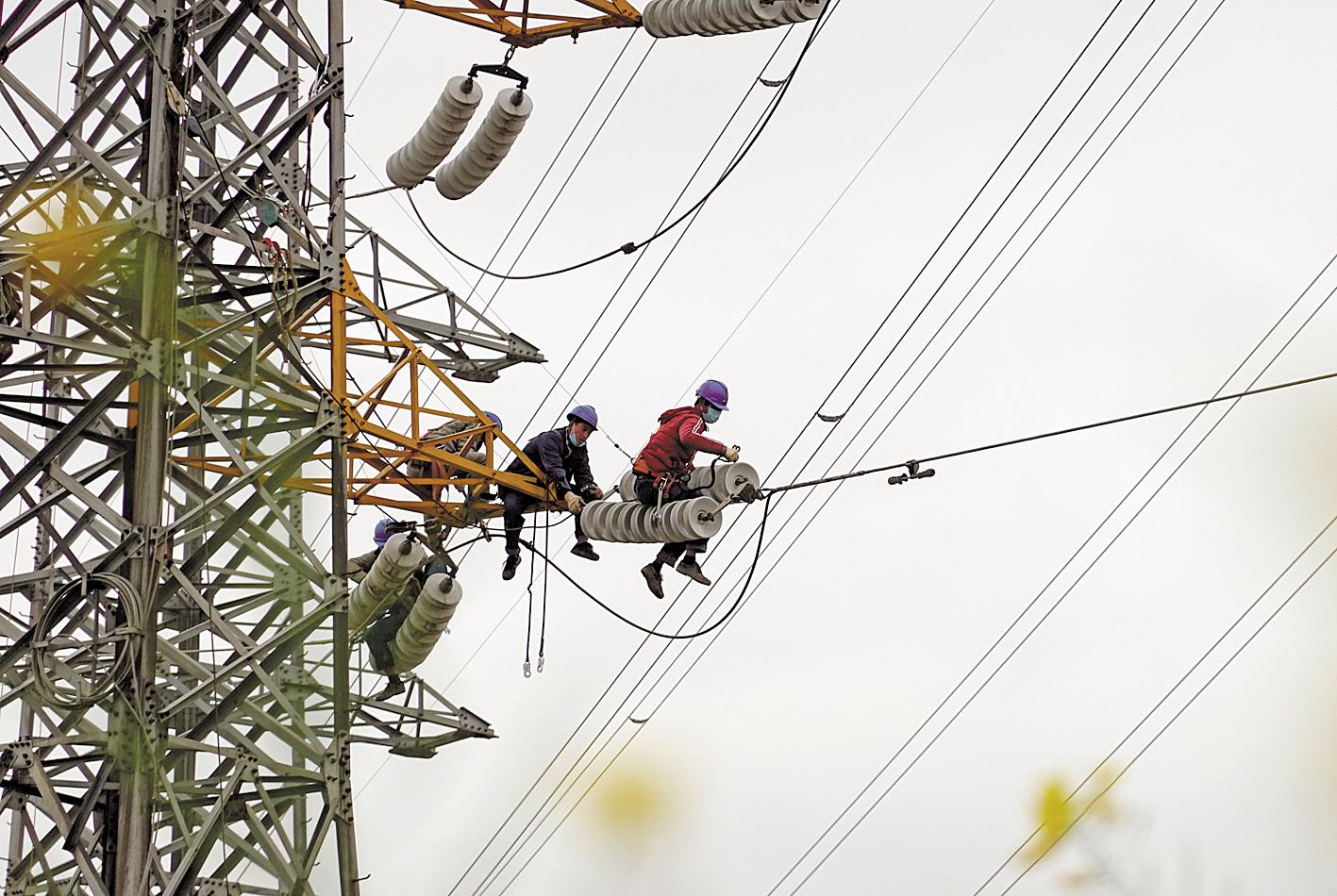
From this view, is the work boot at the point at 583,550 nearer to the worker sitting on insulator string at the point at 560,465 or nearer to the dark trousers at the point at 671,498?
the worker sitting on insulator string at the point at 560,465

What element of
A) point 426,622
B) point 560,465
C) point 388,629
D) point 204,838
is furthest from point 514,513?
point 204,838

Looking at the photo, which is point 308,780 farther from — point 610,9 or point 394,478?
point 610,9

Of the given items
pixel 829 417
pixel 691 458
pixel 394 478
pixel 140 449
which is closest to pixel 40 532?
pixel 394 478

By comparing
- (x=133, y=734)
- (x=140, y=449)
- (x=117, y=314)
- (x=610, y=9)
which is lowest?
(x=133, y=734)

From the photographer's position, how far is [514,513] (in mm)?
15602

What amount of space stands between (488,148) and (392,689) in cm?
469

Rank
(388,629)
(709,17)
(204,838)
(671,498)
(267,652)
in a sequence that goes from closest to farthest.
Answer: (204,838) → (267,652) → (671,498) → (709,17) → (388,629)

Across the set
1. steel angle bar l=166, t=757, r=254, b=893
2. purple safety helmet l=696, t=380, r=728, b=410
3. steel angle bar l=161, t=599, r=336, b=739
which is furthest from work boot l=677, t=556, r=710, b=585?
steel angle bar l=166, t=757, r=254, b=893

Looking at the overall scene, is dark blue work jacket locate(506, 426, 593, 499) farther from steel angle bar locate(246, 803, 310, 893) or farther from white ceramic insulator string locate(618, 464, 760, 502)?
steel angle bar locate(246, 803, 310, 893)

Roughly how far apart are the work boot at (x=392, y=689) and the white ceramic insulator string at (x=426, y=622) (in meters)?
0.37

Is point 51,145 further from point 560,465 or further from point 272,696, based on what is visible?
point 560,465

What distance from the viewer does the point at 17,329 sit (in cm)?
1181

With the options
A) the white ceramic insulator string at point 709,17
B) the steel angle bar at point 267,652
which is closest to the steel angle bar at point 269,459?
the steel angle bar at point 267,652

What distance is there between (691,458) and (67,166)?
16.8ft
